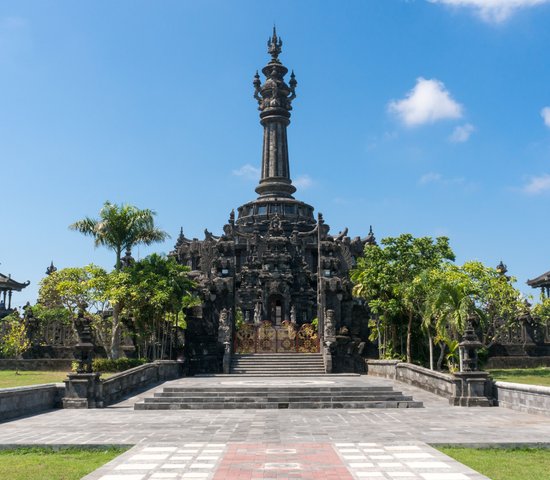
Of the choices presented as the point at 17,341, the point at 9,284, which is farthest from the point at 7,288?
the point at 17,341

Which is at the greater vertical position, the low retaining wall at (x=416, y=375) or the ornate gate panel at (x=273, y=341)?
the ornate gate panel at (x=273, y=341)

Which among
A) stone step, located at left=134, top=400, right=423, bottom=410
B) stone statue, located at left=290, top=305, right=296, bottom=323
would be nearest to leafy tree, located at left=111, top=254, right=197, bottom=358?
stone step, located at left=134, top=400, right=423, bottom=410

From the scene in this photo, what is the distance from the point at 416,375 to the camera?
25.7 metres

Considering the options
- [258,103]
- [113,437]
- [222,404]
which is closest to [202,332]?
[222,404]

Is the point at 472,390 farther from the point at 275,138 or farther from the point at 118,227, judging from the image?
the point at 275,138

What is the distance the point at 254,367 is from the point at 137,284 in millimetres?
7865

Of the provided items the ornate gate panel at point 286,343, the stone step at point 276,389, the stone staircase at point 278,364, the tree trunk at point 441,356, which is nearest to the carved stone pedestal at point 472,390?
the stone step at point 276,389

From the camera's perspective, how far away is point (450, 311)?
30.0 metres

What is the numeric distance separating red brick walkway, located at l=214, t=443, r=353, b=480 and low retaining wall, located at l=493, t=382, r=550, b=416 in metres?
8.28

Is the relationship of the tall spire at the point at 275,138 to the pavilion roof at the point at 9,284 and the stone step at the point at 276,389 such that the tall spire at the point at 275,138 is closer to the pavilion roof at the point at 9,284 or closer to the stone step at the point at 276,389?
the pavilion roof at the point at 9,284

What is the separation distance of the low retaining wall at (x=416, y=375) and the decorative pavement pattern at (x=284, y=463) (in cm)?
1012

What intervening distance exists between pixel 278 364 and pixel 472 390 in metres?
14.4

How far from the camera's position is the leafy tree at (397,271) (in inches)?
1329

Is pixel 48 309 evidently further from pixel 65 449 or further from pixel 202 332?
pixel 65 449
